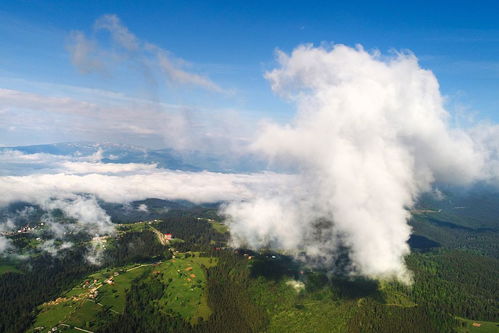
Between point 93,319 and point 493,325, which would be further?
point 493,325

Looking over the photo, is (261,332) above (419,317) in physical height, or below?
below

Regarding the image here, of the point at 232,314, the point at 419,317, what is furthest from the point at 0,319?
the point at 419,317

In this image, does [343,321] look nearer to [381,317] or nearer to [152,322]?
[381,317]

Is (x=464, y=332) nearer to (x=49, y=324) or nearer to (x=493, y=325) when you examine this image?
(x=493, y=325)

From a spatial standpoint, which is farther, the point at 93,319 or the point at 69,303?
the point at 69,303

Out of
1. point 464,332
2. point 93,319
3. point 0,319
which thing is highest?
point 464,332

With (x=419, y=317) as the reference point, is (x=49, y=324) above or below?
below

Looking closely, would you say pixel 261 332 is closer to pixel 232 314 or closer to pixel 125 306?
pixel 232 314

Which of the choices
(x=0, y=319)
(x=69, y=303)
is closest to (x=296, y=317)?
(x=69, y=303)
